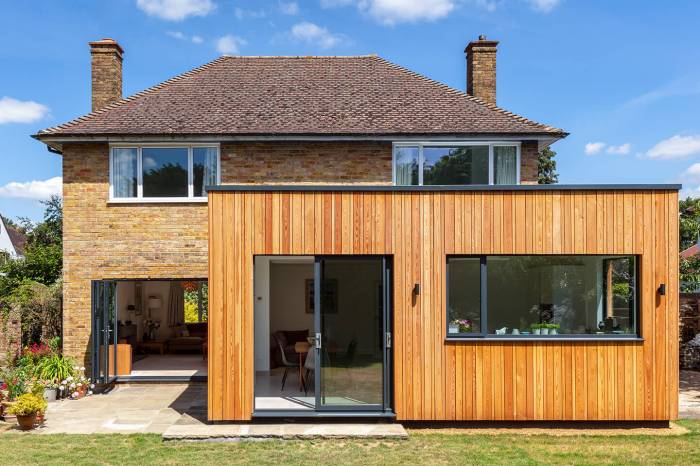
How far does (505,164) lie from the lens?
1395cm

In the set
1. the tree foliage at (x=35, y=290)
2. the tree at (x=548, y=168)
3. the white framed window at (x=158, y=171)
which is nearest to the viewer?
the white framed window at (x=158, y=171)

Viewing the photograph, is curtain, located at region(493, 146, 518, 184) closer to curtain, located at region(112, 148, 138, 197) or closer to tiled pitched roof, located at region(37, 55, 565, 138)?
tiled pitched roof, located at region(37, 55, 565, 138)

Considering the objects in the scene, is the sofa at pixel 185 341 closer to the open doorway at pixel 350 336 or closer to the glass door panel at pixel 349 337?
the open doorway at pixel 350 336

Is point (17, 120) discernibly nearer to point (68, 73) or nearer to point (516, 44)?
point (68, 73)

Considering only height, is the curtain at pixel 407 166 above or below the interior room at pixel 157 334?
above

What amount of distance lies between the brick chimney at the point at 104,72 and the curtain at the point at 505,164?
9.71 meters

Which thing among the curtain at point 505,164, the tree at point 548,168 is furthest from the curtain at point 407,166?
the tree at point 548,168

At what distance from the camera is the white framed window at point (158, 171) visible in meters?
13.5

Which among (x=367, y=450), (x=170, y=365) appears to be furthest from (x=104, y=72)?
(x=367, y=450)

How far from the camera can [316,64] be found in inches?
688

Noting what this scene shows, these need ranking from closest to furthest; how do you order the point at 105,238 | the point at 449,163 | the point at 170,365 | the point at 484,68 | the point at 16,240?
the point at 105,238, the point at 449,163, the point at 170,365, the point at 484,68, the point at 16,240

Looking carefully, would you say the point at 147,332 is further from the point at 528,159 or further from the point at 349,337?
the point at 528,159

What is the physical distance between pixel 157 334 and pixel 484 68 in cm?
1305

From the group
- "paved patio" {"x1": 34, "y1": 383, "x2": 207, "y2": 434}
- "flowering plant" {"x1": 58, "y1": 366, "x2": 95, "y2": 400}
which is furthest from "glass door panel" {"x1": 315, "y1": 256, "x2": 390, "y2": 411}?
"flowering plant" {"x1": 58, "y1": 366, "x2": 95, "y2": 400}
